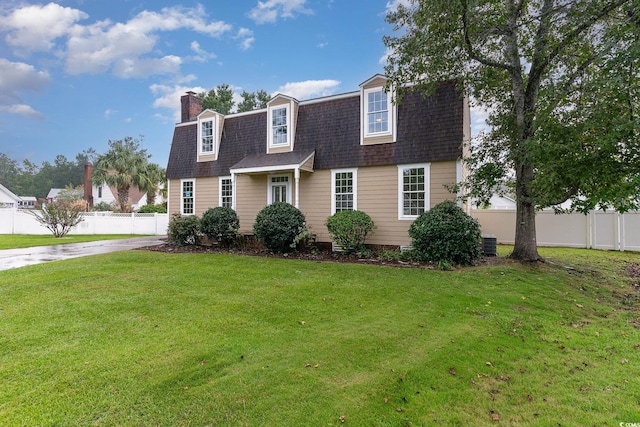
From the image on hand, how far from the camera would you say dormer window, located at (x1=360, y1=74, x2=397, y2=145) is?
436 inches

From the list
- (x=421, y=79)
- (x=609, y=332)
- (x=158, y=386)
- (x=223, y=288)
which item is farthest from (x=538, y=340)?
(x=421, y=79)

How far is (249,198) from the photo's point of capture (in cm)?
1354

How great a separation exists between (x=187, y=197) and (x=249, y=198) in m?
3.73

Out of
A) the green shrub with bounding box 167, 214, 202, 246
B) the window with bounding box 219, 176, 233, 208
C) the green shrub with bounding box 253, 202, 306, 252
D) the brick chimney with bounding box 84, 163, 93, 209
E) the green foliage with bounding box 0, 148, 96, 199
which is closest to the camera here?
the green shrub with bounding box 253, 202, 306, 252

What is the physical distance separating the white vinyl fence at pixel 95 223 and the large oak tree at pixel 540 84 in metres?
18.2

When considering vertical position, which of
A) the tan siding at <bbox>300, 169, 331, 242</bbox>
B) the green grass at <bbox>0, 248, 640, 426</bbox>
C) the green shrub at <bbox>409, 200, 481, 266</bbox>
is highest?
the tan siding at <bbox>300, 169, 331, 242</bbox>

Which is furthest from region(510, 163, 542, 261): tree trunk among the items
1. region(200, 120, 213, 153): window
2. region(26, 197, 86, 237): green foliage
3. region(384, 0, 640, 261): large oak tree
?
region(26, 197, 86, 237): green foliage

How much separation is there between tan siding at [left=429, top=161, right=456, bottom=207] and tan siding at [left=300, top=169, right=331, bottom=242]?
12.5 ft

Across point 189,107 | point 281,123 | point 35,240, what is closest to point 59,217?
point 35,240

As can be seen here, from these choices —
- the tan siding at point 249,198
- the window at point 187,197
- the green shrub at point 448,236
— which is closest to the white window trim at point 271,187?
the tan siding at point 249,198

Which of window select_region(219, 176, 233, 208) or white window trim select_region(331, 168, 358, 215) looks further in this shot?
window select_region(219, 176, 233, 208)

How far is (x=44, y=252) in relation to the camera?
1163 centimetres

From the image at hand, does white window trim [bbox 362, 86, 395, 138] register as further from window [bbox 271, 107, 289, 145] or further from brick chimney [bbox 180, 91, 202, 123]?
brick chimney [bbox 180, 91, 202, 123]

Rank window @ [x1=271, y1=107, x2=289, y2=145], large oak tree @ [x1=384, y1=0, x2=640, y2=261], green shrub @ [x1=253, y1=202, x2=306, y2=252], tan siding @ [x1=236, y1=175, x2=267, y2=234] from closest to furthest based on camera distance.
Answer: large oak tree @ [x1=384, y1=0, x2=640, y2=261], green shrub @ [x1=253, y1=202, x2=306, y2=252], window @ [x1=271, y1=107, x2=289, y2=145], tan siding @ [x1=236, y1=175, x2=267, y2=234]
